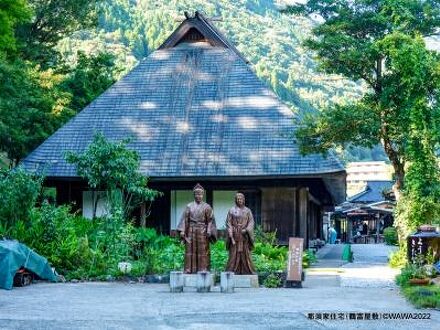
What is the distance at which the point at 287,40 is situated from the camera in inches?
5807

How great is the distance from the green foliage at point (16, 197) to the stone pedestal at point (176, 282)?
5.10m

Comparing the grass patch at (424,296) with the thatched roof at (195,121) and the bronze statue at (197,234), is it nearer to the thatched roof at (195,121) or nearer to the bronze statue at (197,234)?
the bronze statue at (197,234)

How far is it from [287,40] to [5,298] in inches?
5490

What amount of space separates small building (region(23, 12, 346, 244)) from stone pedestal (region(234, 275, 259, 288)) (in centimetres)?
714

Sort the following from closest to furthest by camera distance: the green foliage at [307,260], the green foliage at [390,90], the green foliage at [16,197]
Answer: the green foliage at [16,197] < the green foliage at [390,90] < the green foliage at [307,260]

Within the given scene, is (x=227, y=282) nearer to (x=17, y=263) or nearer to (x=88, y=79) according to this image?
(x=17, y=263)

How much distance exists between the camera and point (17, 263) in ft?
45.8

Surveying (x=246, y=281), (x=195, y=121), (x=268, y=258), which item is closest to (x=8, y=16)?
(x=195, y=121)

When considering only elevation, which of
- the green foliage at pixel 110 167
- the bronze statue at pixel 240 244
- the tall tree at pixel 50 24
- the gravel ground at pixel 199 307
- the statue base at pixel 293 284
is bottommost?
the gravel ground at pixel 199 307

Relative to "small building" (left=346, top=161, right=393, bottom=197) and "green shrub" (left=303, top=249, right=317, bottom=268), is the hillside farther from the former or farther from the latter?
"green shrub" (left=303, top=249, right=317, bottom=268)

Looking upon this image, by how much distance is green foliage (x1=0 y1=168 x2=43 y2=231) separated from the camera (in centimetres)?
1673

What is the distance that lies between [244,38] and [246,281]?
119 metres

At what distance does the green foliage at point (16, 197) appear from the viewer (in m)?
16.7

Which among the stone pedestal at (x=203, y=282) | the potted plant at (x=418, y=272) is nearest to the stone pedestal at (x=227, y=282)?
the stone pedestal at (x=203, y=282)
